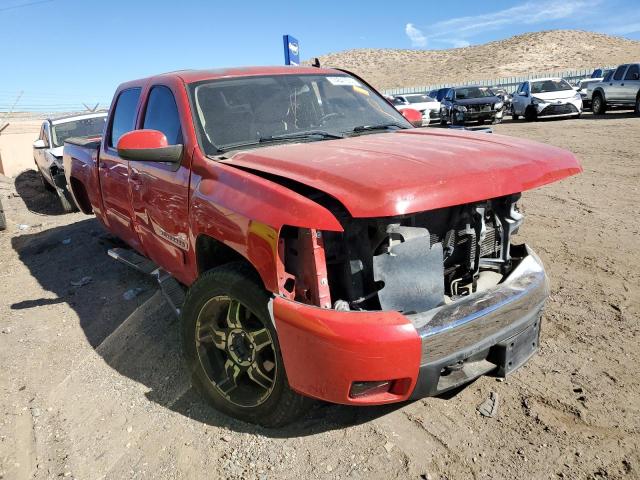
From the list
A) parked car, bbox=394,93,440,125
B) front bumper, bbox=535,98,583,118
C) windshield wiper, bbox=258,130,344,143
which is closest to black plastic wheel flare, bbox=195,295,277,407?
windshield wiper, bbox=258,130,344,143

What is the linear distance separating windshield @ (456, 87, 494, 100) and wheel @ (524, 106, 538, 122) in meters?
1.85

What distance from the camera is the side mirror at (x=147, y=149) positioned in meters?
3.04

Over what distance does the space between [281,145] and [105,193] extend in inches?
92.4

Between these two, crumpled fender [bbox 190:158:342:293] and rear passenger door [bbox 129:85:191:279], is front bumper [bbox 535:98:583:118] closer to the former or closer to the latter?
rear passenger door [bbox 129:85:191:279]

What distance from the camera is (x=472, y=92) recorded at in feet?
66.5

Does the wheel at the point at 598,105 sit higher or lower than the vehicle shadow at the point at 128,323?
higher

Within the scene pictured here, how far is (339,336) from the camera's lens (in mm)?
2137

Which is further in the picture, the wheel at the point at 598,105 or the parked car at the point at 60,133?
the wheel at the point at 598,105

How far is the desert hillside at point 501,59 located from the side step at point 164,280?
5701 centimetres

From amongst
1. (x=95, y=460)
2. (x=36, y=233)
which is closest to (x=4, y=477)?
(x=95, y=460)

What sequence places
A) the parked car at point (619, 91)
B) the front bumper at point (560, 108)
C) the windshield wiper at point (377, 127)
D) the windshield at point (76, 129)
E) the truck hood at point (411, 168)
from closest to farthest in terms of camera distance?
1. the truck hood at point (411, 168)
2. the windshield wiper at point (377, 127)
3. the windshield at point (76, 129)
4. the parked car at point (619, 91)
5. the front bumper at point (560, 108)

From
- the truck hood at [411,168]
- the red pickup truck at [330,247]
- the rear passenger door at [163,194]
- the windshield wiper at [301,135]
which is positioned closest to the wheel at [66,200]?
the rear passenger door at [163,194]

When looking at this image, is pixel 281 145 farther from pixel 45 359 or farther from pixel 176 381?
pixel 45 359

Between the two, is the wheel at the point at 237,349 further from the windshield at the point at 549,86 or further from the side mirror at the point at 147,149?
the windshield at the point at 549,86
